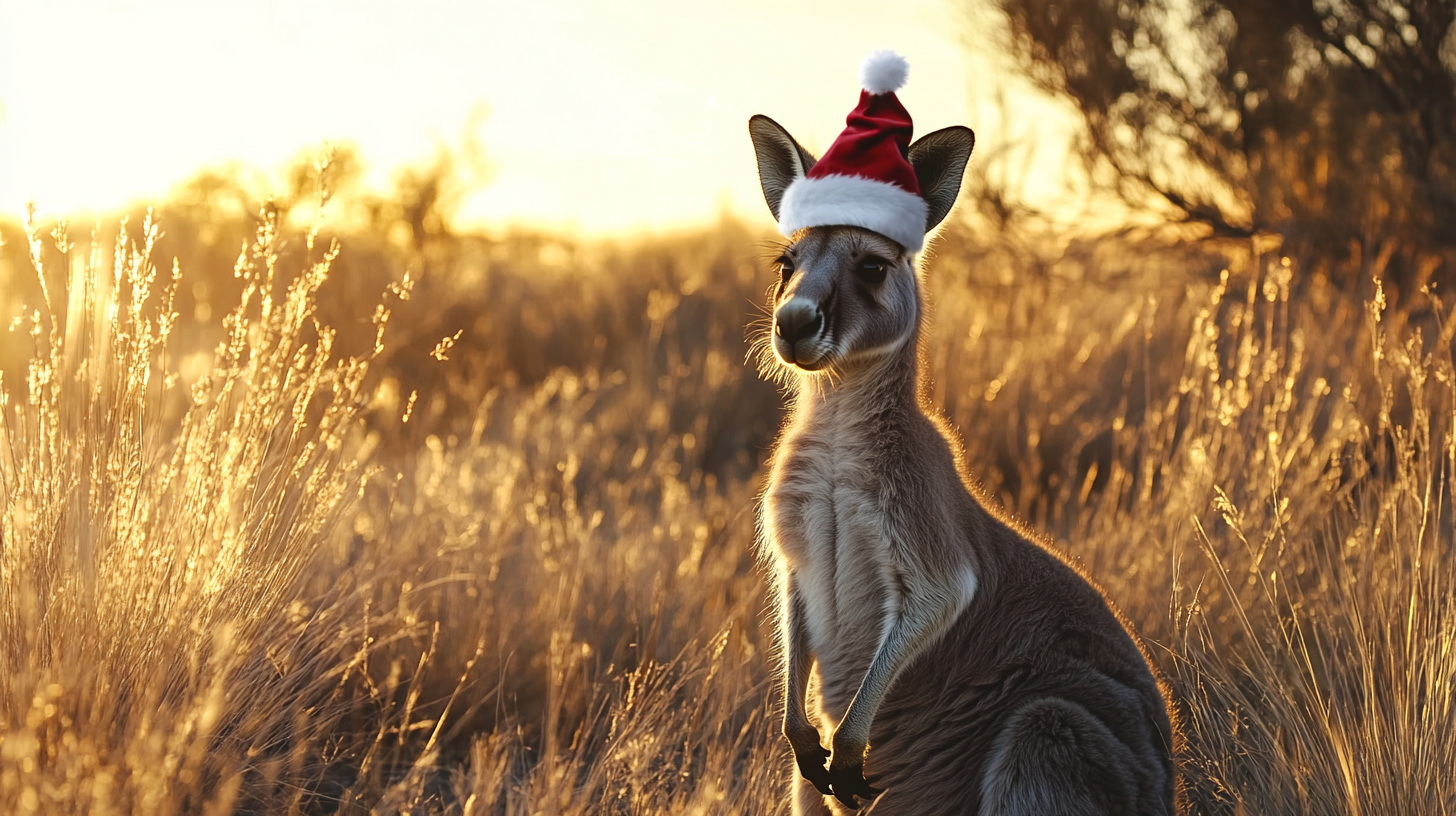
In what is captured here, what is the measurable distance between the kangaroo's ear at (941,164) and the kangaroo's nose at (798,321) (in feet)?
1.78

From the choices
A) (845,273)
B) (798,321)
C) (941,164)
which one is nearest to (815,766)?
(798,321)

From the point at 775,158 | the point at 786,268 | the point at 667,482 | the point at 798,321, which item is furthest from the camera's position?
the point at 667,482

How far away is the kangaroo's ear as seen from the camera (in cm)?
272

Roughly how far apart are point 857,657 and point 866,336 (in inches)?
28.7

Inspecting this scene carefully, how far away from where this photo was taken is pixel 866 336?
8.29ft

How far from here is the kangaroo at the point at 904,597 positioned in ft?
7.63

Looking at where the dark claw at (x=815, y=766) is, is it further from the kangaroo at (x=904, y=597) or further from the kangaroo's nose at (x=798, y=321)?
the kangaroo's nose at (x=798, y=321)

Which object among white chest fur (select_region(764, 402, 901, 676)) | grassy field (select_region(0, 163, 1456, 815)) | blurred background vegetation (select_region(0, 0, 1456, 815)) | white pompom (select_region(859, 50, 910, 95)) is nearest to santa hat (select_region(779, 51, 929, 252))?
white pompom (select_region(859, 50, 910, 95))

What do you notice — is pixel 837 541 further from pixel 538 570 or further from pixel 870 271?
pixel 538 570

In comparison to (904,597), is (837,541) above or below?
above

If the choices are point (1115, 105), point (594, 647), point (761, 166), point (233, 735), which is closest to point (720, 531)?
point (594, 647)

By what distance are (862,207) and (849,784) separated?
4.24ft

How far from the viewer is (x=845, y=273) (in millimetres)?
2572

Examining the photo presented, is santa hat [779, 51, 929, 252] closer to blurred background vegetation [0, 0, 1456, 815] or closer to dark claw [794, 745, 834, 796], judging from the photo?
blurred background vegetation [0, 0, 1456, 815]
